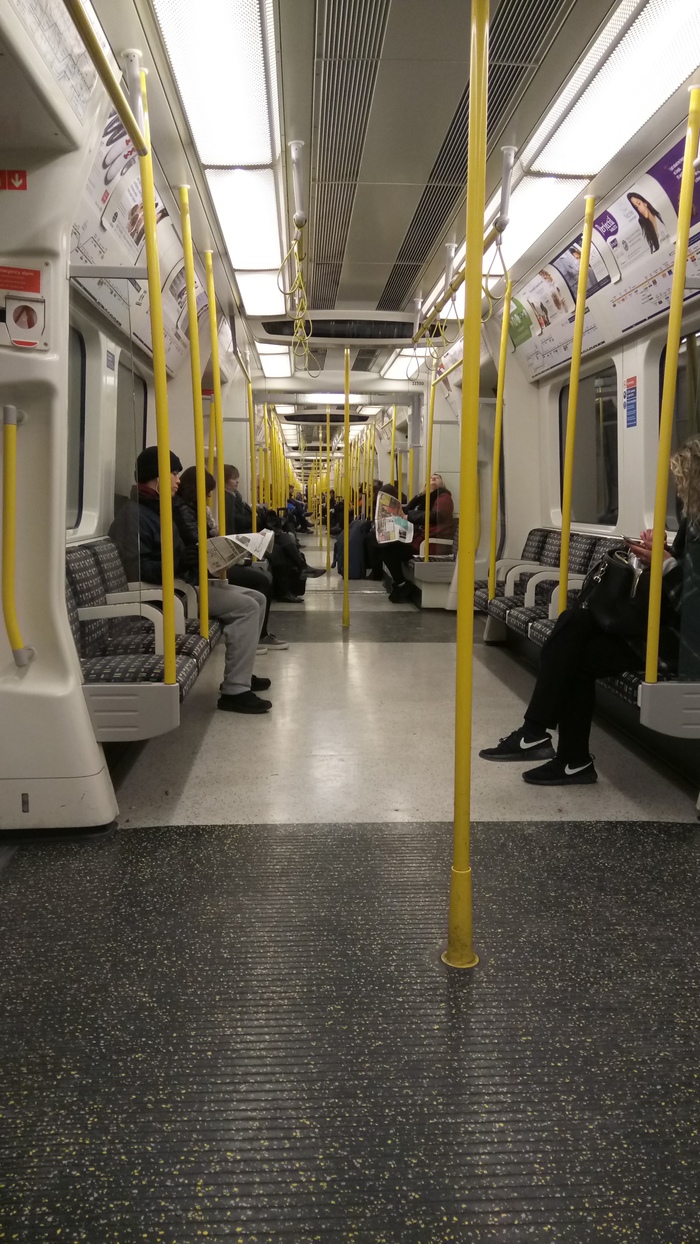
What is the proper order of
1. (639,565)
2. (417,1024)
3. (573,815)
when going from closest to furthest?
(417,1024)
(573,815)
(639,565)

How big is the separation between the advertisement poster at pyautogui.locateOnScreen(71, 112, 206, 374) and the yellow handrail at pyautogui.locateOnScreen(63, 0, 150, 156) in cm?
31

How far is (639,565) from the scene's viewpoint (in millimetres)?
3771

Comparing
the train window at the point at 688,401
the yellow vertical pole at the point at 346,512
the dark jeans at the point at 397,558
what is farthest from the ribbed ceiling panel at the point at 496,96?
the dark jeans at the point at 397,558

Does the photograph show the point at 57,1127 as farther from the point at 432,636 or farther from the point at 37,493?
the point at 432,636

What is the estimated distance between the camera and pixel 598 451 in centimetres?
704

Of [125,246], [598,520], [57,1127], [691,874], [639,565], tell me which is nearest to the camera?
[57,1127]

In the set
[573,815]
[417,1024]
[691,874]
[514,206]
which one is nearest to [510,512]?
[514,206]

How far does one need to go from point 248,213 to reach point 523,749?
3.86 meters

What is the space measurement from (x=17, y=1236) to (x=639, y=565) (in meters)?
3.33

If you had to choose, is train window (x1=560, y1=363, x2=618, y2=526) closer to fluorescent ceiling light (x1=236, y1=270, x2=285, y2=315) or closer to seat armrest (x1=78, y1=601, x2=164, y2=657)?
fluorescent ceiling light (x1=236, y1=270, x2=285, y2=315)

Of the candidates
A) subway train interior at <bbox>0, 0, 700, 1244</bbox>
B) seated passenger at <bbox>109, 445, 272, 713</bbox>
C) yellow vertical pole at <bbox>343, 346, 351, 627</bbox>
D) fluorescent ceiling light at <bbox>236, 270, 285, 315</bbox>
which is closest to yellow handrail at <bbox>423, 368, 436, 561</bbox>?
yellow vertical pole at <bbox>343, 346, 351, 627</bbox>

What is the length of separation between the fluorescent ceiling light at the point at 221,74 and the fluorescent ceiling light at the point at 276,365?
5764 mm

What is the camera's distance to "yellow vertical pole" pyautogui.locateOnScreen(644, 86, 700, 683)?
2.89 meters

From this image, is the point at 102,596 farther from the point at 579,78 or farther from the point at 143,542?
the point at 579,78
